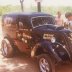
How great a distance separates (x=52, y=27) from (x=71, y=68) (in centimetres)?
158

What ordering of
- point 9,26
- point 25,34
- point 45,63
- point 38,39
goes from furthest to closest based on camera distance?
point 9,26
point 25,34
point 38,39
point 45,63

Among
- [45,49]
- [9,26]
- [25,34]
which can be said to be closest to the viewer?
[45,49]

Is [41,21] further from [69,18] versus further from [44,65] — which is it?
[44,65]

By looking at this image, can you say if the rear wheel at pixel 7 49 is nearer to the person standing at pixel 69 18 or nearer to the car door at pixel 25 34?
the car door at pixel 25 34

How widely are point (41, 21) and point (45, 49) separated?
63.4 inches

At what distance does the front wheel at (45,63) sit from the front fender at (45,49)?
0.18 metres

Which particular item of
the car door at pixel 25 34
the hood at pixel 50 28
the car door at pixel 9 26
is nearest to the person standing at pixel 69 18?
the hood at pixel 50 28

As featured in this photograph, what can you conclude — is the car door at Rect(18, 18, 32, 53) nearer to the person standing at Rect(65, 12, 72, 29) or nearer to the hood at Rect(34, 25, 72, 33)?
the hood at Rect(34, 25, 72, 33)

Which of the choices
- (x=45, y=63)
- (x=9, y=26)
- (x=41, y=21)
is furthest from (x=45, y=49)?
(x=9, y=26)

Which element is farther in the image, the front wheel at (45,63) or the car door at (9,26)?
the car door at (9,26)

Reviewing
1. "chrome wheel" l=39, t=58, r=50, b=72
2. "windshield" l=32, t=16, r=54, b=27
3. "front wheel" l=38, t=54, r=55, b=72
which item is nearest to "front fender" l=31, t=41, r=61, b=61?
"front wheel" l=38, t=54, r=55, b=72

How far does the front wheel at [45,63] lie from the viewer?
7.16 m

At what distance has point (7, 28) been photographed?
33.1 feet

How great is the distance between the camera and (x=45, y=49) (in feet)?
24.8
